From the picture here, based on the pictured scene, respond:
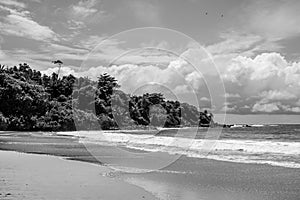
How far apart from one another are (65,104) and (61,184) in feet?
270

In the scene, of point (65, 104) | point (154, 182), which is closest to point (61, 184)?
point (154, 182)

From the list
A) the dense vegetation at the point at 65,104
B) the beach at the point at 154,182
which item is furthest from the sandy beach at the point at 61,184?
the dense vegetation at the point at 65,104

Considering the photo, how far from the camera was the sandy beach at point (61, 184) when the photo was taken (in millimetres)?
10656

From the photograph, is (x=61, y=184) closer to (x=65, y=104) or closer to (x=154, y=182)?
(x=154, y=182)

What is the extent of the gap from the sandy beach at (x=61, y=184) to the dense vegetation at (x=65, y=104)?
49199 mm

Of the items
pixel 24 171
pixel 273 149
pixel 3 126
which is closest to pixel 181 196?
pixel 24 171

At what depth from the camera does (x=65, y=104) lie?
93.1 m

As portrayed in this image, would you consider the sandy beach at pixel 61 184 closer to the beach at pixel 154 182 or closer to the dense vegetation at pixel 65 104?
the beach at pixel 154 182

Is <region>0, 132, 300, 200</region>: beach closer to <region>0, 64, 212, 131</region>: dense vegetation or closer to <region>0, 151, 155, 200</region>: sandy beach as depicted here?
<region>0, 151, 155, 200</region>: sandy beach

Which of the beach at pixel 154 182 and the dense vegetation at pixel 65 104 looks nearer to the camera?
the beach at pixel 154 182

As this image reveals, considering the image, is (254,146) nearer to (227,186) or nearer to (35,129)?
(227,186)

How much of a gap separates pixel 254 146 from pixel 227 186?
18.2 meters

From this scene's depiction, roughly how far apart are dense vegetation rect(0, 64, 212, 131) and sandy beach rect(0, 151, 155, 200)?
161 ft

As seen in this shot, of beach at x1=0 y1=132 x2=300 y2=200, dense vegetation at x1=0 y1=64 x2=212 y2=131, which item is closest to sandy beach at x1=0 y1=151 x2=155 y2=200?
beach at x1=0 y1=132 x2=300 y2=200
